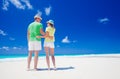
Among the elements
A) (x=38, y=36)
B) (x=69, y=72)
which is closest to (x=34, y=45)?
(x=38, y=36)

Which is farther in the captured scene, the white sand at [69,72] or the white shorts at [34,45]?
the white shorts at [34,45]

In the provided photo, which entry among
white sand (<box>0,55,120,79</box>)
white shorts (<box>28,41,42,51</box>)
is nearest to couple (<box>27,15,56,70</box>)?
white shorts (<box>28,41,42,51</box>)

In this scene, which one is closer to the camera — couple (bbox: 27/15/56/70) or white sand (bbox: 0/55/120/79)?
white sand (bbox: 0/55/120/79)

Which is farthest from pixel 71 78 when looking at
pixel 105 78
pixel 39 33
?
pixel 39 33

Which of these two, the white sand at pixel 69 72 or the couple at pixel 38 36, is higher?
the couple at pixel 38 36

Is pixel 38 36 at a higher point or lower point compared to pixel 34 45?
higher

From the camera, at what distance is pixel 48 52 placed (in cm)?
696

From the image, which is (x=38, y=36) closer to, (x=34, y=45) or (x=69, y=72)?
(x=34, y=45)

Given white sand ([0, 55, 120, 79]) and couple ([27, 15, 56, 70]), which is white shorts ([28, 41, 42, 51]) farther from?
white sand ([0, 55, 120, 79])

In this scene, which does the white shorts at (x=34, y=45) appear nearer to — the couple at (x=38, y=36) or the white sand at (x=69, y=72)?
the couple at (x=38, y=36)

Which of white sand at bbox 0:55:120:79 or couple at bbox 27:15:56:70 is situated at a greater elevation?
couple at bbox 27:15:56:70

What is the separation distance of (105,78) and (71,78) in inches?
27.8

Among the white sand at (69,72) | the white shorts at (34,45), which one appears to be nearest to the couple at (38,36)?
the white shorts at (34,45)

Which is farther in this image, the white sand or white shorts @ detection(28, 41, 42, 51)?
white shorts @ detection(28, 41, 42, 51)
